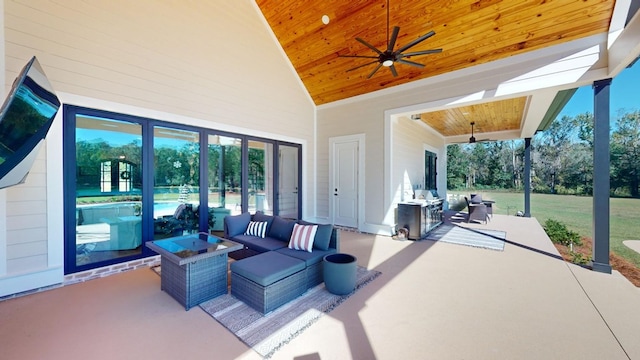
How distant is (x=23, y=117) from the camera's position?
1678 millimetres

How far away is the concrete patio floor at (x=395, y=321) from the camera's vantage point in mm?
1976

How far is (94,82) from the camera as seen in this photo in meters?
3.40

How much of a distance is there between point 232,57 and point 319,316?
5090mm

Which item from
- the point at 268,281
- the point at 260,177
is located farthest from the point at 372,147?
the point at 268,281

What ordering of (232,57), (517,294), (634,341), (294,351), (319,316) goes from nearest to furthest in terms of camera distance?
(294,351), (634,341), (319,316), (517,294), (232,57)

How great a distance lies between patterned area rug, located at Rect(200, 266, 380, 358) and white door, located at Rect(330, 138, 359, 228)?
3.70 metres

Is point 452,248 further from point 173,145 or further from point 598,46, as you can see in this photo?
point 173,145

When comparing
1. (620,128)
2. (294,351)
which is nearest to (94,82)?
(294,351)

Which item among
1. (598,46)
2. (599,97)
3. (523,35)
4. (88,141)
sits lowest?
(88,141)

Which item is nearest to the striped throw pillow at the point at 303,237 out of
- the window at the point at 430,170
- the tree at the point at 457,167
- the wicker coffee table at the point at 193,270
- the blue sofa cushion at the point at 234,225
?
the wicker coffee table at the point at 193,270

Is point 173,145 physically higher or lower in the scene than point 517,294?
higher

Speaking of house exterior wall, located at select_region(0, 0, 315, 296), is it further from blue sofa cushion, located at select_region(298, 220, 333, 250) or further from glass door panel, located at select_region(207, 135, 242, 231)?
blue sofa cushion, located at select_region(298, 220, 333, 250)

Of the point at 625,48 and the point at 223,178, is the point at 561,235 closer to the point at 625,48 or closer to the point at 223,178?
the point at 625,48

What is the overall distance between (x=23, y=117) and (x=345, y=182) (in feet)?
18.8
